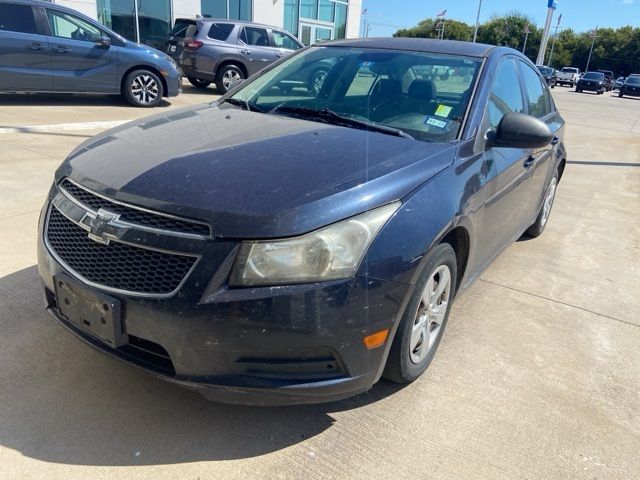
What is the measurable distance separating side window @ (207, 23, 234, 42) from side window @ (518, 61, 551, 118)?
10.0 metres

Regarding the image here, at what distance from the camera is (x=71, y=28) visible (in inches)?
360

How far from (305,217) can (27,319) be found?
74.4 inches

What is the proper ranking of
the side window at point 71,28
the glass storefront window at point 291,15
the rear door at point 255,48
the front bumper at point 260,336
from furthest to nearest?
the glass storefront window at point 291,15, the rear door at point 255,48, the side window at point 71,28, the front bumper at point 260,336

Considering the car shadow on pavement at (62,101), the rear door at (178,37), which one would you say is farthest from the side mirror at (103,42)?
the rear door at (178,37)

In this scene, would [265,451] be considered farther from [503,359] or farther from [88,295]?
[503,359]

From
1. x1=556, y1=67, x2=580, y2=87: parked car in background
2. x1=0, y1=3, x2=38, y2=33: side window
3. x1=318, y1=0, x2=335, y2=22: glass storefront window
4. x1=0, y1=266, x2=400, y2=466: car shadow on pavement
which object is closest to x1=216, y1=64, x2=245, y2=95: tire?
x1=0, y1=3, x2=38, y2=33: side window

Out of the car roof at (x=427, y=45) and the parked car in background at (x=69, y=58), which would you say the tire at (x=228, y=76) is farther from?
the car roof at (x=427, y=45)

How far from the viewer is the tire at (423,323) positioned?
2.23 metres

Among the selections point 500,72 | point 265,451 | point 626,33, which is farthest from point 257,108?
point 626,33

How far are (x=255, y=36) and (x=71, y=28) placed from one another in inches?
214

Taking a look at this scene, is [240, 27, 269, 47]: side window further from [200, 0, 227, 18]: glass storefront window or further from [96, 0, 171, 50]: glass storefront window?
[200, 0, 227, 18]: glass storefront window

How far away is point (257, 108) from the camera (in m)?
3.25

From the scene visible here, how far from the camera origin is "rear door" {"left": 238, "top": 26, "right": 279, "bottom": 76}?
43.6ft

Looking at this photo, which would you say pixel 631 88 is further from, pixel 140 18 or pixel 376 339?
pixel 376 339
